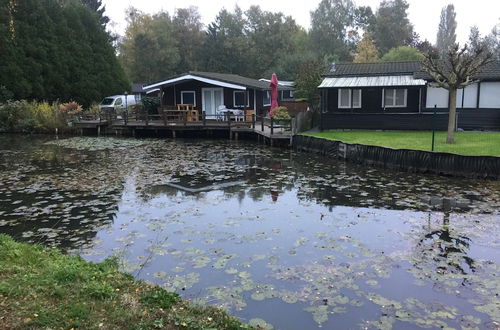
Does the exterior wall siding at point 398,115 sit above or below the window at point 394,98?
below

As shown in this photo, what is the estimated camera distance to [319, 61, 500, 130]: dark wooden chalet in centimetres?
2092

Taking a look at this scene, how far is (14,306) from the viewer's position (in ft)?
14.7

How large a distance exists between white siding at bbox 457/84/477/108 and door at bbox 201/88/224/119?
1496 cm

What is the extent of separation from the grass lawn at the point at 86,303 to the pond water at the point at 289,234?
0.69 metres

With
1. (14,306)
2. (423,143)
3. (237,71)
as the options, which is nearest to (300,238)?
(14,306)

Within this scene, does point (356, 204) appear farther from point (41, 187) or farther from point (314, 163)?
point (41, 187)

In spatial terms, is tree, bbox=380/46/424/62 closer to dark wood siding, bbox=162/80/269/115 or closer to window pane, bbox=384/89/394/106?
dark wood siding, bbox=162/80/269/115

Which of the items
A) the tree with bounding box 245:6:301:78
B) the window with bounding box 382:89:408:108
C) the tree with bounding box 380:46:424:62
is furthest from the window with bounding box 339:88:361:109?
the tree with bounding box 245:6:301:78

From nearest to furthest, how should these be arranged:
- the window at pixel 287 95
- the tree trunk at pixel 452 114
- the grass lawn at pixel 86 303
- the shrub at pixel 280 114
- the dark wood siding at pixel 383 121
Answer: the grass lawn at pixel 86 303
the tree trunk at pixel 452 114
the dark wood siding at pixel 383 121
the shrub at pixel 280 114
the window at pixel 287 95

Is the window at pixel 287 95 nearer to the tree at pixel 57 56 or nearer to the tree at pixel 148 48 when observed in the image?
the tree at pixel 57 56

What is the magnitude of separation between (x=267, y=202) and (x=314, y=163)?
234 inches

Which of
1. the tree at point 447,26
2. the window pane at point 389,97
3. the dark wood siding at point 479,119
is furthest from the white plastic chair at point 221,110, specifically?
the tree at point 447,26

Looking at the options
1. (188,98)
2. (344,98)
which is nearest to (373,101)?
(344,98)

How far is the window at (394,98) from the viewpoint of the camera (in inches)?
882
